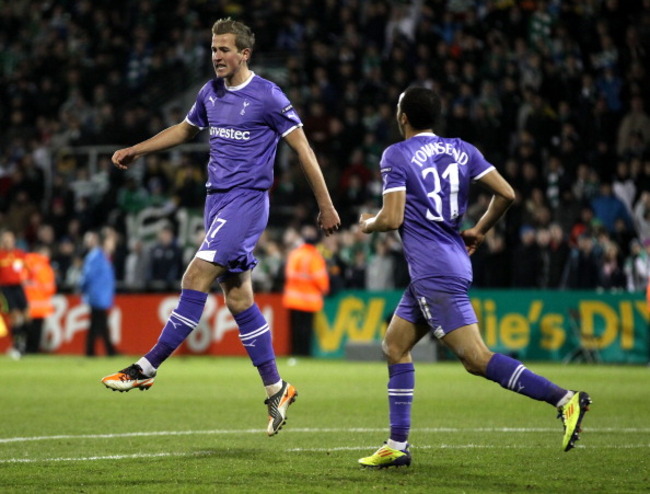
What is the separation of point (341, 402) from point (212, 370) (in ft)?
19.9

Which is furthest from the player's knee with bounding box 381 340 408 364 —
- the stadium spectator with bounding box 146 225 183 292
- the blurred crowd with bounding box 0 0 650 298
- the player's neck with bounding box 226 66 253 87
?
the stadium spectator with bounding box 146 225 183 292

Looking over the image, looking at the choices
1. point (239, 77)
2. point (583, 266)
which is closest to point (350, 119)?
point (583, 266)

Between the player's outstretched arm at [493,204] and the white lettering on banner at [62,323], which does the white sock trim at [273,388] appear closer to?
the player's outstretched arm at [493,204]

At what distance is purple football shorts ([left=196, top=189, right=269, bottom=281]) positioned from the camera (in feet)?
25.6

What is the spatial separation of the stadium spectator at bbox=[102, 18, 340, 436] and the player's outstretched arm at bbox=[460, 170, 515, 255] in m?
0.92

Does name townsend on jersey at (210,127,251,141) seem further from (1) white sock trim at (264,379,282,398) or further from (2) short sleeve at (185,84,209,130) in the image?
(1) white sock trim at (264,379,282,398)

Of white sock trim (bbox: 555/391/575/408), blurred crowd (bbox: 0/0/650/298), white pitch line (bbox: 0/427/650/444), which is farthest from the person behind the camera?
blurred crowd (bbox: 0/0/650/298)

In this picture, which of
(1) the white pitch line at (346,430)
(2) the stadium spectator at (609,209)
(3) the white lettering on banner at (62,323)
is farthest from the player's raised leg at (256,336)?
(3) the white lettering on banner at (62,323)

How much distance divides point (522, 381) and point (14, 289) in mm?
16910

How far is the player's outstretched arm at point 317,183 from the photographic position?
24.8 ft

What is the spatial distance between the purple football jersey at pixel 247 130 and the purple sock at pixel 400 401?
1.72 meters

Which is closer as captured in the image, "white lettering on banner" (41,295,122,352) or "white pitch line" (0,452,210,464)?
"white pitch line" (0,452,210,464)

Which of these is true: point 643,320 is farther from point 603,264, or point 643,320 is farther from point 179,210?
point 179,210

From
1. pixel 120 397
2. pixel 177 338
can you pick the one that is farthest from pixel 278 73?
pixel 177 338
